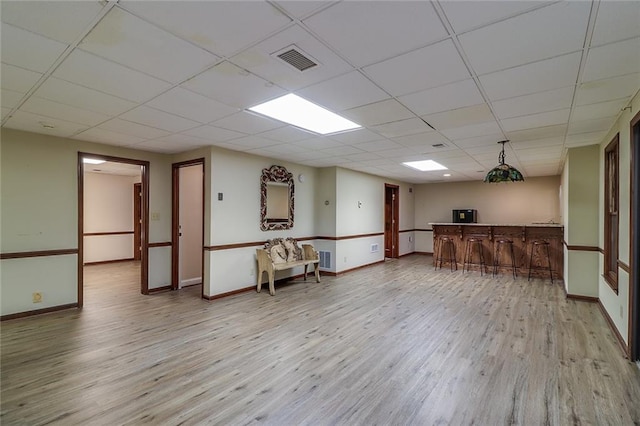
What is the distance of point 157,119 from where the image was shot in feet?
11.6

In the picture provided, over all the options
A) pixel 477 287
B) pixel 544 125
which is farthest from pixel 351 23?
pixel 477 287

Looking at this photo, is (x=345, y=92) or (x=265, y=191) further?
(x=265, y=191)

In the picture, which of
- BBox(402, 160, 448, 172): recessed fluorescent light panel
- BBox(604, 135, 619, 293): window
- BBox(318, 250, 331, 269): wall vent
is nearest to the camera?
BBox(604, 135, 619, 293): window

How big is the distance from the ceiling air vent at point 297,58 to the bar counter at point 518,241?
6.54m

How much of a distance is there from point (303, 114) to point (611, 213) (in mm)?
4102

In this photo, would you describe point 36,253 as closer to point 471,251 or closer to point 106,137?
point 106,137

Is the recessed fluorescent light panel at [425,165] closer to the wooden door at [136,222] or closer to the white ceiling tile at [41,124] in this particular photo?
the white ceiling tile at [41,124]

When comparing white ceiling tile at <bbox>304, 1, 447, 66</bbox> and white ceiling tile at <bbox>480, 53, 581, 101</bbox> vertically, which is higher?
white ceiling tile at <bbox>304, 1, 447, 66</bbox>

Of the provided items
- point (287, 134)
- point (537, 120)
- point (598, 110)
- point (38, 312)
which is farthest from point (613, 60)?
point (38, 312)

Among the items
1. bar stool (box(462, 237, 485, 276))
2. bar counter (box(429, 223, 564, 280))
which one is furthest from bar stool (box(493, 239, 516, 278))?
bar stool (box(462, 237, 485, 276))

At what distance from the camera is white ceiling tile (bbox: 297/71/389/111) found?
2510 millimetres

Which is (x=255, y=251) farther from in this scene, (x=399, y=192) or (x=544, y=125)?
(x=399, y=192)

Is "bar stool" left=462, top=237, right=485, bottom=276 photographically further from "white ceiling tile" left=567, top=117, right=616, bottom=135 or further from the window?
"white ceiling tile" left=567, top=117, right=616, bottom=135

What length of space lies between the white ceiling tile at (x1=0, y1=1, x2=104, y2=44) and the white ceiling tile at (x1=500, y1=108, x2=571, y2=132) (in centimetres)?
382
